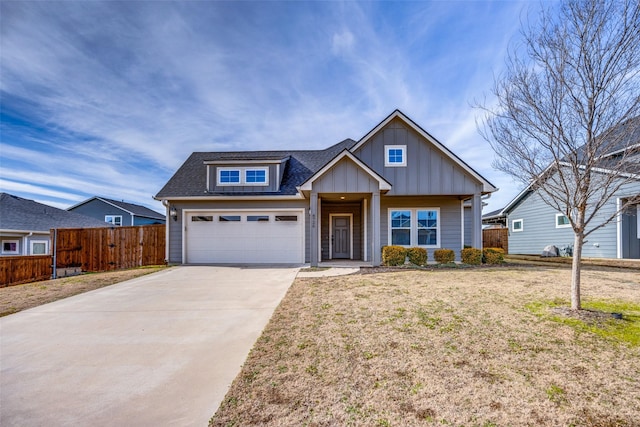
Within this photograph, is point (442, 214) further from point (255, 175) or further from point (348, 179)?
point (255, 175)

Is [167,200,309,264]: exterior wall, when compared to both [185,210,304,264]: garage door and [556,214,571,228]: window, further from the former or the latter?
[556,214,571,228]: window

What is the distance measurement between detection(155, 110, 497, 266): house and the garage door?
0.04m

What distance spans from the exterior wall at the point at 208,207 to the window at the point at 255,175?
3.53ft

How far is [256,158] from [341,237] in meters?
5.33

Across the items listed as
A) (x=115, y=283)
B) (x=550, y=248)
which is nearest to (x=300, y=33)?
(x=115, y=283)

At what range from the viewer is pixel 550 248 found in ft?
52.6

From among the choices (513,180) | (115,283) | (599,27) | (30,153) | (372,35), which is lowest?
(115,283)

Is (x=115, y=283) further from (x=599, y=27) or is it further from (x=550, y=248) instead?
(x=550, y=248)

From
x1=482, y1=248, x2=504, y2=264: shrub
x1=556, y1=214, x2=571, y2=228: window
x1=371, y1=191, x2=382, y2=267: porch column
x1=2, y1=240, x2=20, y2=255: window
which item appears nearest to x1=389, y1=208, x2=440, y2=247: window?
x1=482, y1=248, x2=504, y2=264: shrub

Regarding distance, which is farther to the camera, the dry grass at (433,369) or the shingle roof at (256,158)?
the shingle roof at (256,158)

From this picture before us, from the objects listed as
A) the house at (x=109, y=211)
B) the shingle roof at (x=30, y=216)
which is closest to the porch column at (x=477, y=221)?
the shingle roof at (x=30, y=216)

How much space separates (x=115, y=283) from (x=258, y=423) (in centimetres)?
832

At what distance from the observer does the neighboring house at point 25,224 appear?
16562mm

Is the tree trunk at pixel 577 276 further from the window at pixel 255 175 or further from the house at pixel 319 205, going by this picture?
the window at pixel 255 175
